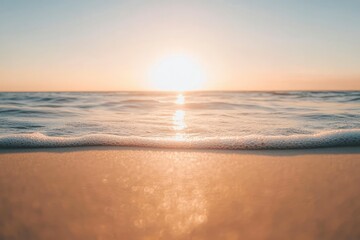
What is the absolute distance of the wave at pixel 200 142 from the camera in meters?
3.64

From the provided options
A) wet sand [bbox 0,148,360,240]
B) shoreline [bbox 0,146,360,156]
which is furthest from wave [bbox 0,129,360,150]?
wet sand [bbox 0,148,360,240]

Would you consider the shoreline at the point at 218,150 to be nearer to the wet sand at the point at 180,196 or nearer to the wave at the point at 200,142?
the wave at the point at 200,142

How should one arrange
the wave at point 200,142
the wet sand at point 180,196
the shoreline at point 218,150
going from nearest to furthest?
the wet sand at point 180,196 → the shoreline at point 218,150 → the wave at point 200,142

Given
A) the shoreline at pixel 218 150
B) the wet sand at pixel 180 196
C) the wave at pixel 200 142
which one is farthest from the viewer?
the wave at pixel 200 142

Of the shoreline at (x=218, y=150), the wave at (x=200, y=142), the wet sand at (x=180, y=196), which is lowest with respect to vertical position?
the wet sand at (x=180, y=196)

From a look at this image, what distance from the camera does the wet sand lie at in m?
1.62

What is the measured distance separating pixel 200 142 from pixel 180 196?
1740 mm

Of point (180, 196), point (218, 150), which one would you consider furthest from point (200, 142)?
point (180, 196)

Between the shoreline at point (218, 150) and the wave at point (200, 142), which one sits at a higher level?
the wave at point (200, 142)

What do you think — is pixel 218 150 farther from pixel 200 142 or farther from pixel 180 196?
pixel 180 196

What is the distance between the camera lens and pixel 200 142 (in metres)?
3.77

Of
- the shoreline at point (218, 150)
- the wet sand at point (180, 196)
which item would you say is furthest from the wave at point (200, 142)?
the wet sand at point (180, 196)

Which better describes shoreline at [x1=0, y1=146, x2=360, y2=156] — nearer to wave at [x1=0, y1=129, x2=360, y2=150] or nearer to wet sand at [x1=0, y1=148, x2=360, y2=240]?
wave at [x1=0, y1=129, x2=360, y2=150]

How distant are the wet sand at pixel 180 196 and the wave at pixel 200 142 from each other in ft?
1.42
